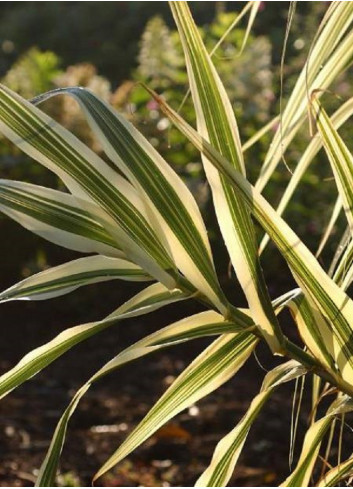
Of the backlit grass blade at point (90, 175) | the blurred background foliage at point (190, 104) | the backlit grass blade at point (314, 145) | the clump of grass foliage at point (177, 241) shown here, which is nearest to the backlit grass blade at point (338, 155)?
the clump of grass foliage at point (177, 241)

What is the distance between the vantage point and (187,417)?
9.62 ft

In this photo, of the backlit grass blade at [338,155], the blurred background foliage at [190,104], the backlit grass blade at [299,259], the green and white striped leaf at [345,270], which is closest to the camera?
the backlit grass blade at [299,259]

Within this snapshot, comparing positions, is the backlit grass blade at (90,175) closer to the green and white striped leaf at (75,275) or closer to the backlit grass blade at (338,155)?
the green and white striped leaf at (75,275)

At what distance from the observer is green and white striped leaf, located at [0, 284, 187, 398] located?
2.82 feet

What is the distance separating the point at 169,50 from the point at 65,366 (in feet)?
7.04

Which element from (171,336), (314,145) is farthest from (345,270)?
(171,336)

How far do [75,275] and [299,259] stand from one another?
0.21 m

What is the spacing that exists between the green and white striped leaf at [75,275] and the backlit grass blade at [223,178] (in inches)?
3.7

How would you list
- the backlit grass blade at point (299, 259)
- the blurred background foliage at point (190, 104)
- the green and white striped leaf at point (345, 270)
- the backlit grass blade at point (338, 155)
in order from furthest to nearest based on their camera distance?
the blurred background foliage at point (190, 104), the green and white striped leaf at point (345, 270), the backlit grass blade at point (338, 155), the backlit grass blade at point (299, 259)

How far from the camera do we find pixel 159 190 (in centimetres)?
85

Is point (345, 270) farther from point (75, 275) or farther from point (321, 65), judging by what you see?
point (75, 275)

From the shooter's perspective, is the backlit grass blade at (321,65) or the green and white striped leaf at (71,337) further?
the backlit grass blade at (321,65)

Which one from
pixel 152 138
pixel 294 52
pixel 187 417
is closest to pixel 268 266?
pixel 152 138

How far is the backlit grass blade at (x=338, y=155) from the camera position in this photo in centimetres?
91
